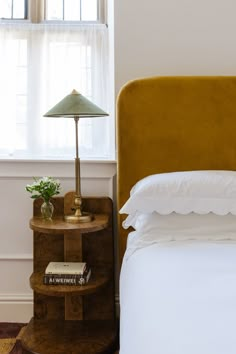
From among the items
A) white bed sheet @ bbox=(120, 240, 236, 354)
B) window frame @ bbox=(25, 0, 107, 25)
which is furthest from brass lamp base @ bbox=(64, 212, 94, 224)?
window frame @ bbox=(25, 0, 107, 25)

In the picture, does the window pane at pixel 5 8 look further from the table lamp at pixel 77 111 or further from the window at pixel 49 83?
the table lamp at pixel 77 111

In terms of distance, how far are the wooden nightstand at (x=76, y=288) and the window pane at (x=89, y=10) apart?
1.20m

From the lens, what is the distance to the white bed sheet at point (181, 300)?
0.79 meters

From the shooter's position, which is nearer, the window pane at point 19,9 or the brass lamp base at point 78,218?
the brass lamp base at point 78,218

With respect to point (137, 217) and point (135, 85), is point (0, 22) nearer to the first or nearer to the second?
point (135, 85)

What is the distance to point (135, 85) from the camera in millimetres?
1957

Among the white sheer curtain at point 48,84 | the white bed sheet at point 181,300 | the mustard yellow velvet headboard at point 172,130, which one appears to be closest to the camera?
the white bed sheet at point 181,300

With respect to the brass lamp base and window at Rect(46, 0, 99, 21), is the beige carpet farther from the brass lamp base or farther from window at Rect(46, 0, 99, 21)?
window at Rect(46, 0, 99, 21)

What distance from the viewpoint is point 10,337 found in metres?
1.99

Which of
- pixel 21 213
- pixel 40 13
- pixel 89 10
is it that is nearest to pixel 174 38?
pixel 89 10

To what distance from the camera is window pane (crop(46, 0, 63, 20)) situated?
2.41 meters

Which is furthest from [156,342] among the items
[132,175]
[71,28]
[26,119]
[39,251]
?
[71,28]

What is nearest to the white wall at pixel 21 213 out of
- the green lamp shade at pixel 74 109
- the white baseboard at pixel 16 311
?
the white baseboard at pixel 16 311

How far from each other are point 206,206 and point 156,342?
0.83m
